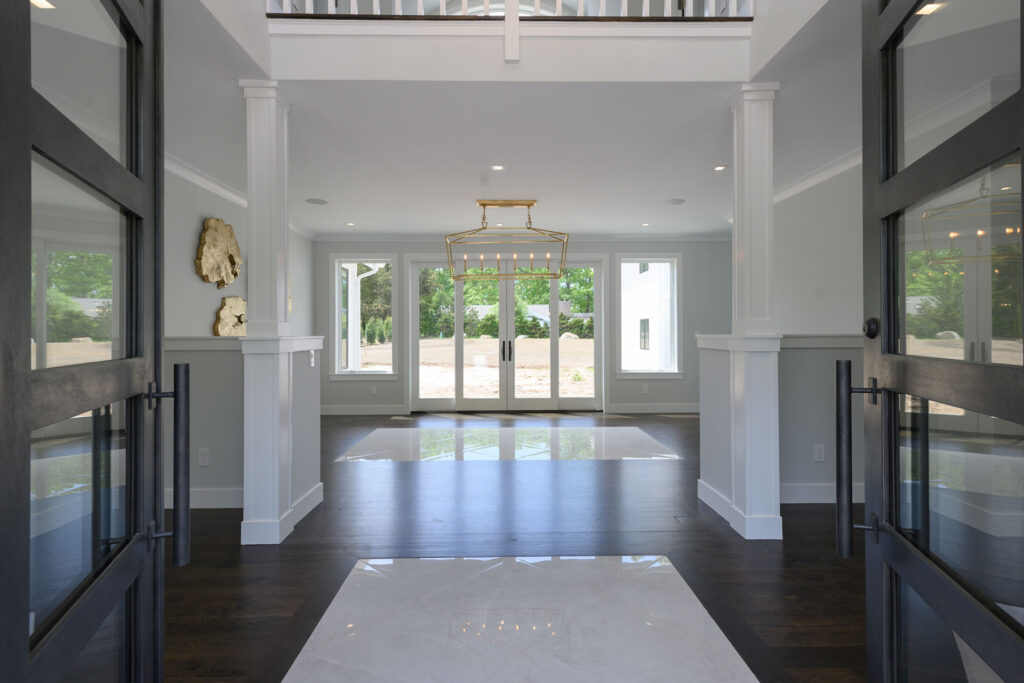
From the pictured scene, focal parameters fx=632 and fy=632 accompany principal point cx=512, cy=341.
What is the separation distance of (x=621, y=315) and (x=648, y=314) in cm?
40

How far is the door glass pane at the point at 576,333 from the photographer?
28.8 ft

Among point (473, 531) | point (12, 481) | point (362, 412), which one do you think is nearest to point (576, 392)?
point (362, 412)

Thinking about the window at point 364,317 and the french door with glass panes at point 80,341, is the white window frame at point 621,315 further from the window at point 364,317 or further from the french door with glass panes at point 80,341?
the french door with glass panes at point 80,341

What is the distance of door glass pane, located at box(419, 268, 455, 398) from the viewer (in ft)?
28.8

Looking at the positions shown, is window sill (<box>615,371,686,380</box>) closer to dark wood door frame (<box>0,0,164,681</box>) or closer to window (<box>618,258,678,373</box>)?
window (<box>618,258,678,373</box>)

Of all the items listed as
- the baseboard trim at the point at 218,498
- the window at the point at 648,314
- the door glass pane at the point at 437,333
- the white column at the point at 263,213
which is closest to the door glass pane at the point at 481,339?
the door glass pane at the point at 437,333

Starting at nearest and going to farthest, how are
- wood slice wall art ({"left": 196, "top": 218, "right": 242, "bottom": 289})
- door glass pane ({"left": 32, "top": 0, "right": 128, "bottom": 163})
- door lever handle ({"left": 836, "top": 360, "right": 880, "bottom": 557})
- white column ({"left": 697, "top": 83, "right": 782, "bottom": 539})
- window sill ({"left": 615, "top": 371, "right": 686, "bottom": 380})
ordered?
door glass pane ({"left": 32, "top": 0, "right": 128, "bottom": 163}), door lever handle ({"left": 836, "top": 360, "right": 880, "bottom": 557}), white column ({"left": 697, "top": 83, "right": 782, "bottom": 539}), wood slice wall art ({"left": 196, "top": 218, "right": 242, "bottom": 289}), window sill ({"left": 615, "top": 371, "right": 686, "bottom": 380})

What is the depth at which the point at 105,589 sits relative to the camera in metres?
1.05

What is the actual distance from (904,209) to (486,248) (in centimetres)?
770

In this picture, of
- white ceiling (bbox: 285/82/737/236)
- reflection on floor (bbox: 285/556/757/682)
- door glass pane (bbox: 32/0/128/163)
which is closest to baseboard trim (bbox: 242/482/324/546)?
reflection on floor (bbox: 285/556/757/682)

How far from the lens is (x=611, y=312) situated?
28.4 ft

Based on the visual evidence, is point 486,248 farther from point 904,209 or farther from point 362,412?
point 904,209

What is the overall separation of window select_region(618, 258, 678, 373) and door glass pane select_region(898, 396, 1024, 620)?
753 centimetres

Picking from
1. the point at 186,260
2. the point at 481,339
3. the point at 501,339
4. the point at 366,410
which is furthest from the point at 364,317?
the point at 186,260
